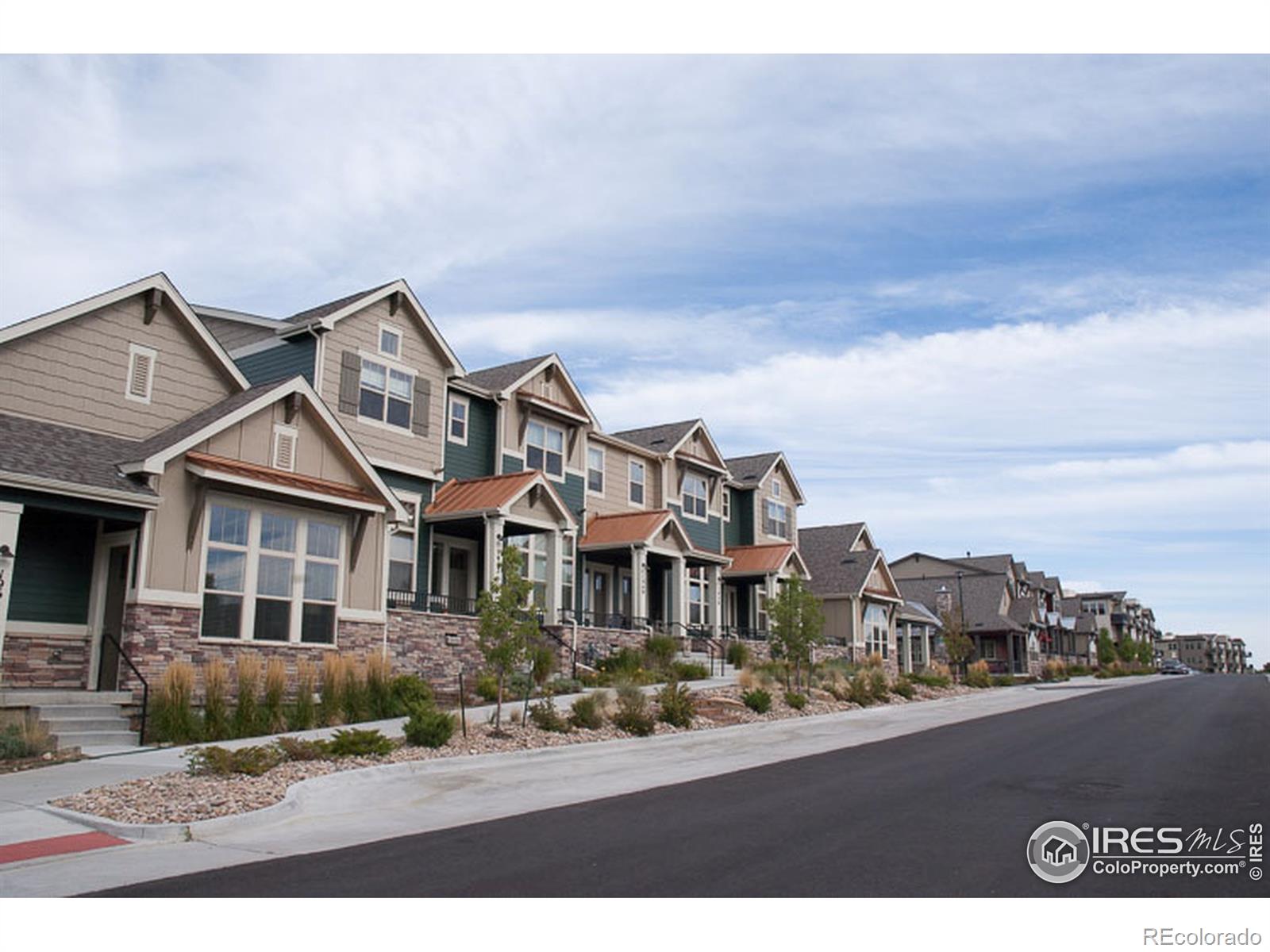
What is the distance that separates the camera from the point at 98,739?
51.6ft

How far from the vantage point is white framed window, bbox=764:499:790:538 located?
44406 mm

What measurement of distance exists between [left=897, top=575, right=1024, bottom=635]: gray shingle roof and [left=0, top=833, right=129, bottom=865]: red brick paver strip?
6654cm

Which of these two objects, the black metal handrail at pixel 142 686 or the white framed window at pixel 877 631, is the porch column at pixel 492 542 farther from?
the white framed window at pixel 877 631

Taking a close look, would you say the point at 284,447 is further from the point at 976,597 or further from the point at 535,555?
the point at 976,597

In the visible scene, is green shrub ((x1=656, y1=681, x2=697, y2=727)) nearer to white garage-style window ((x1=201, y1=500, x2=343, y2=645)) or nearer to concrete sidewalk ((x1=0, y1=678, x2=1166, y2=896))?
concrete sidewalk ((x1=0, y1=678, x2=1166, y2=896))

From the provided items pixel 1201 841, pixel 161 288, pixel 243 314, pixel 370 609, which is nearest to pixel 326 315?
pixel 243 314

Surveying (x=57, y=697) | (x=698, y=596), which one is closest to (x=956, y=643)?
(x=698, y=596)

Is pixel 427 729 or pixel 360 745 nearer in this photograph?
pixel 360 745

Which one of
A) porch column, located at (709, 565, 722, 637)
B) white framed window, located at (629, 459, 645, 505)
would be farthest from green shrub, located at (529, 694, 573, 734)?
white framed window, located at (629, 459, 645, 505)

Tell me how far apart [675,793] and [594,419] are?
21207 mm

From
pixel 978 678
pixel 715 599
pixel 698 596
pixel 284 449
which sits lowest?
pixel 978 678

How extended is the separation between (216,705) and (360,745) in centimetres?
367

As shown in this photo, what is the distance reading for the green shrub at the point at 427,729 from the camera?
50.6ft

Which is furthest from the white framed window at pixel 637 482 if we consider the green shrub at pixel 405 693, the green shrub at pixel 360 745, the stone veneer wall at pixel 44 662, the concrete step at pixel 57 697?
the green shrub at pixel 360 745
